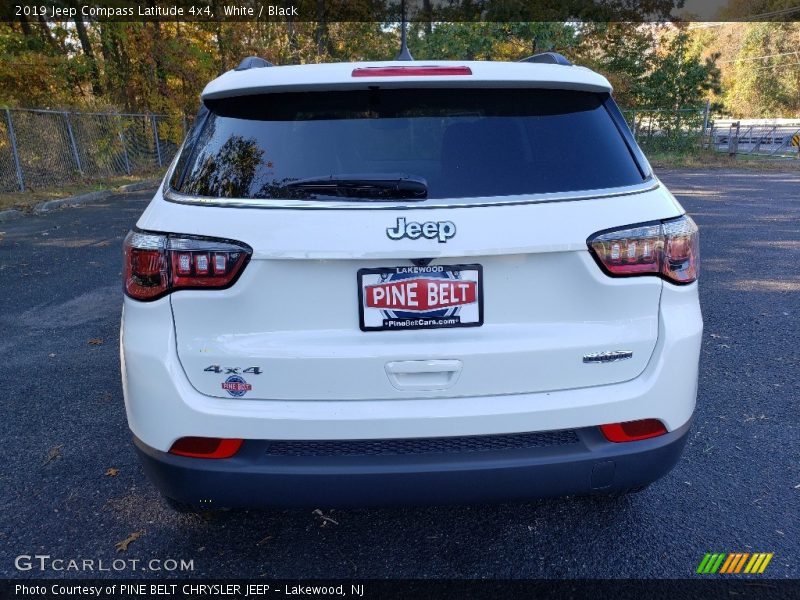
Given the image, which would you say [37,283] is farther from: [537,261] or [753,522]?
[753,522]

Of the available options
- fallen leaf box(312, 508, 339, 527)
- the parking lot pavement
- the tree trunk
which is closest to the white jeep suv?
the parking lot pavement

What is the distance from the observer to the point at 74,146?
50.8 feet

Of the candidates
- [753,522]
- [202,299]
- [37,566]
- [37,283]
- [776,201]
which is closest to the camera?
[202,299]

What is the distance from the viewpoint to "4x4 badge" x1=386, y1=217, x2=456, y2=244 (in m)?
1.77

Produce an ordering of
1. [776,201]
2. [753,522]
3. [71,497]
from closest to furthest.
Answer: [753,522]
[71,497]
[776,201]

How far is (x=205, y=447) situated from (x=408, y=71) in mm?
1428

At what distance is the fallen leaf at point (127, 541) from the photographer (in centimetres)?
237

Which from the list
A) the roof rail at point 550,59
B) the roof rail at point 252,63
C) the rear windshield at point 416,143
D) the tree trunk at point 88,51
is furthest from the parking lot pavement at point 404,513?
the tree trunk at point 88,51

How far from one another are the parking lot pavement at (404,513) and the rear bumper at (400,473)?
200mm

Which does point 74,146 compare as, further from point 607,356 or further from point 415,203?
point 607,356

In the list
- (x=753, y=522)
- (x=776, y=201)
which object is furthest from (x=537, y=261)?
(x=776, y=201)

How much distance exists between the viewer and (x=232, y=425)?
A: 1862mm

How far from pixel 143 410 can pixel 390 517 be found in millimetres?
1147

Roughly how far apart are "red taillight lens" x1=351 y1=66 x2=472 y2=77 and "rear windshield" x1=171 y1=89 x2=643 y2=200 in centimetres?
6
